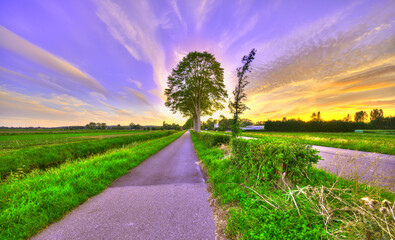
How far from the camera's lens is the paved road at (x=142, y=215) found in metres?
2.54

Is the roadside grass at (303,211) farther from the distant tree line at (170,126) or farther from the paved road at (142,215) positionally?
the distant tree line at (170,126)

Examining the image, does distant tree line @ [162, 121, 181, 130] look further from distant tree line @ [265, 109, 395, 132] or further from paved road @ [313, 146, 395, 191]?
paved road @ [313, 146, 395, 191]

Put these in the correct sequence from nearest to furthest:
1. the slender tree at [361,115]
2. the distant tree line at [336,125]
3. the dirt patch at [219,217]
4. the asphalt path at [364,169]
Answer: the dirt patch at [219,217]
the asphalt path at [364,169]
the distant tree line at [336,125]
the slender tree at [361,115]

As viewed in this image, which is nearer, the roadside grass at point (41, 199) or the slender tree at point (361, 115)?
the roadside grass at point (41, 199)

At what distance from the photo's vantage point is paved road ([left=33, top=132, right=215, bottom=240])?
8.34 feet

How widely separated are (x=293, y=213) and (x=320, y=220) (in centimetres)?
34

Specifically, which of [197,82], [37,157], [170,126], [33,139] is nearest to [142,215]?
[37,157]

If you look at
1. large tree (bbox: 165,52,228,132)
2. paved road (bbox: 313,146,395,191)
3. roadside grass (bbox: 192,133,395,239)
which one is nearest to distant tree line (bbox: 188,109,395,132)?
large tree (bbox: 165,52,228,132)

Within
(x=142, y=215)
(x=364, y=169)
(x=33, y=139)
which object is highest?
(x=364, y=169)

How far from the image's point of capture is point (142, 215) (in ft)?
10.0

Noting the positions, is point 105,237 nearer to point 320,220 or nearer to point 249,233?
point 249,233

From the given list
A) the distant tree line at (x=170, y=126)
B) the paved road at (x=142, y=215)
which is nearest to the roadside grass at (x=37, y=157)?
the paved road at (x=142, y=215)

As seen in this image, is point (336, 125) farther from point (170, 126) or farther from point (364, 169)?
point (170, 126)

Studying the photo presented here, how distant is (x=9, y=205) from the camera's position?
3080 millimetres
